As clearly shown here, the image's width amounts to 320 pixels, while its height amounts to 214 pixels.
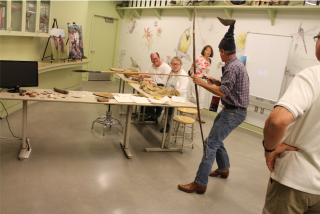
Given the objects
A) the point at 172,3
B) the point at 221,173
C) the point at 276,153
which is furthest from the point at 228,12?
the point at 276,153

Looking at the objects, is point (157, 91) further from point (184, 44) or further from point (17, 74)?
point (184, 44)

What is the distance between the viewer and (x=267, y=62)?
511 cm

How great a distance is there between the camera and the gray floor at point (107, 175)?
2555mm

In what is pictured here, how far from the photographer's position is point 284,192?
1339 millimetres

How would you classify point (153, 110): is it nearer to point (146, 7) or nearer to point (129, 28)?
point (146, 7)

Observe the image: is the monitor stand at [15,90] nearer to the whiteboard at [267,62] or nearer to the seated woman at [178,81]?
the seated woman at [178,81]

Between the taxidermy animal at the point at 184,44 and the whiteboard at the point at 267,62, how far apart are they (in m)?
2.05

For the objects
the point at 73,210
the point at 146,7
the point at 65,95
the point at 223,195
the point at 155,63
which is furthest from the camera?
the point at 146,7

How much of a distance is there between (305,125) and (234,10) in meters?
5.27

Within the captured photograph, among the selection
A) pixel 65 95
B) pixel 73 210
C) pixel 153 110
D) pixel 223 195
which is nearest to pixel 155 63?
pixel 153 110

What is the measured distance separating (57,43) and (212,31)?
11.5ft

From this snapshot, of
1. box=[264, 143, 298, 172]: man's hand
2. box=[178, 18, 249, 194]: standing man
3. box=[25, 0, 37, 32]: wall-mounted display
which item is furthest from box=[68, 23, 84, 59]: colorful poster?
box=[264, 143, 298, 172]: man's hand

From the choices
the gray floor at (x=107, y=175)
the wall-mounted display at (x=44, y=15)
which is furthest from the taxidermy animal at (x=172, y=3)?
the gray floor at (x=107, y=175)

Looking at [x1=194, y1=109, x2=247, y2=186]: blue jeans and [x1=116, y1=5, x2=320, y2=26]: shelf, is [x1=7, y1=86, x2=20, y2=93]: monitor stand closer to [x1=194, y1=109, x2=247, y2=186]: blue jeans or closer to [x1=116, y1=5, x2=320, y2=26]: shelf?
[x1=194, y1=109, x2=247, y2=186]: blue jeans
